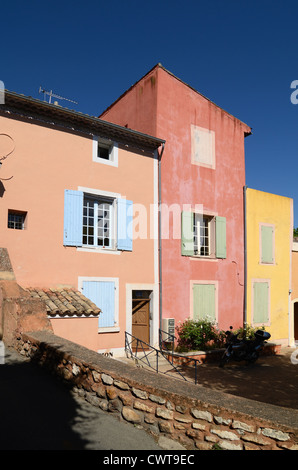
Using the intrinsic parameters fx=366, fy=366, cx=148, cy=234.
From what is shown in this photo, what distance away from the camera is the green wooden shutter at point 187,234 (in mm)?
12281

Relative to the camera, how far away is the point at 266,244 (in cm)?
1494

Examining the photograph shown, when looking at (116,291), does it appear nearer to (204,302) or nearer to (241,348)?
(204,302)

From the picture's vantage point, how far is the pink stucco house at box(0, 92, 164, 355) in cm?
898

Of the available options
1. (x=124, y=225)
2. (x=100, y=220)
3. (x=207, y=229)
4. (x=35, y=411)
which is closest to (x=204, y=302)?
(x=207, y=229)

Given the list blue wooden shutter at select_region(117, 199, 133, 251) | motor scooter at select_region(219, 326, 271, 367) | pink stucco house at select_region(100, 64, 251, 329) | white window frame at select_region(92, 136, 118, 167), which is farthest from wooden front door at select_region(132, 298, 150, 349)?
white window frame at select_region(92, 136, 118, 167)

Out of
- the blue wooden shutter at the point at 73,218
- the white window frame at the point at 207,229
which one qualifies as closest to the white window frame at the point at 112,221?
Answer: the blue wooden shutter at the point at 73,218

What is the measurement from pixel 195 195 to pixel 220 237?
1834 millimetres

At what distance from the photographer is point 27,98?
918 cm

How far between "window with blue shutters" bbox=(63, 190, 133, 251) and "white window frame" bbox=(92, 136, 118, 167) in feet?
3.46

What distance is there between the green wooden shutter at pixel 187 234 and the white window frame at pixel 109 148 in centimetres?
→ 301

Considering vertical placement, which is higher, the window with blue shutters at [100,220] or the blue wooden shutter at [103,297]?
the window with blue shutters at [100,220]

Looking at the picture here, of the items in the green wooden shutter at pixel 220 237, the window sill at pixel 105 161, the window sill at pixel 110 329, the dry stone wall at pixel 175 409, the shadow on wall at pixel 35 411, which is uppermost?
the window sill at pixel 105 161

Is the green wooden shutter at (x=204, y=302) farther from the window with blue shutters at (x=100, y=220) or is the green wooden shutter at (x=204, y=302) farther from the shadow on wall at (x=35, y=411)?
the shadow on wall at (x=35, y=411)

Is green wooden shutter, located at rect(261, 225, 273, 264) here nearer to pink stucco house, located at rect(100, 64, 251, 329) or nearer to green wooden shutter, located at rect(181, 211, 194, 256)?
pink stucco house, located at rect(100, 64, 251, 329)
